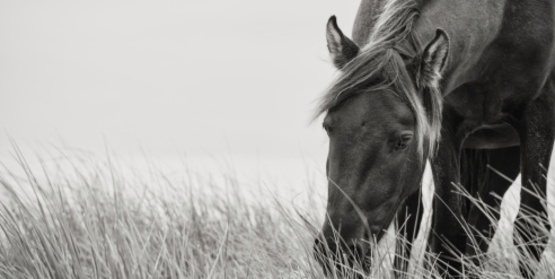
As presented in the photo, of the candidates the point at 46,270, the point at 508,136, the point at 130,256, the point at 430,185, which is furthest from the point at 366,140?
the point at 430,185

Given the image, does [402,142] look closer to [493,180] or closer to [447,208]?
[447,208]

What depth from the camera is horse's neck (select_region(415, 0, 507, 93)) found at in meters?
4.53

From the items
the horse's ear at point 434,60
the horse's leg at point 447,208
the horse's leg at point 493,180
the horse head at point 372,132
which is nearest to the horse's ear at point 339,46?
the horse head at point 372,132

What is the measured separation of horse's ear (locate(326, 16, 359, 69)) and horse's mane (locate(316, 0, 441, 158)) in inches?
3.1

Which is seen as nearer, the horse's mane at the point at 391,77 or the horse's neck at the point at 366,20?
the horse's mane at the point at 391,77

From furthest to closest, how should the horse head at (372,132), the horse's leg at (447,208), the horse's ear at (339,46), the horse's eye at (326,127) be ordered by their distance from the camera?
the horse's leg at (447,208) → the horse's ear at (339,46) → the horse's eye at (326,127) → the horse head at (372,132)

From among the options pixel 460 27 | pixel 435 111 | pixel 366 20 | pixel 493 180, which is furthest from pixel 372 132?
pixel 493 180

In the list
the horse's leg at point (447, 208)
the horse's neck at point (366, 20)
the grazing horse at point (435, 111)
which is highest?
the horse's neck at point (366, 20)

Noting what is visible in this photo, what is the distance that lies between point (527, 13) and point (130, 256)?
2945mm

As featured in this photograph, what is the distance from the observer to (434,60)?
4039 millimetres

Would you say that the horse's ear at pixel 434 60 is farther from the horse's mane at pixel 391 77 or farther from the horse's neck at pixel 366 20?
the horse's neck at pixel 366 20

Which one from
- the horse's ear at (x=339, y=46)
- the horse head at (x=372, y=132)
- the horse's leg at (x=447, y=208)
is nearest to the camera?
the horse head at (x=372, y=132)

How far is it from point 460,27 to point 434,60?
0.72 metres

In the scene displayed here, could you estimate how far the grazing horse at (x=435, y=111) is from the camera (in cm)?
381
